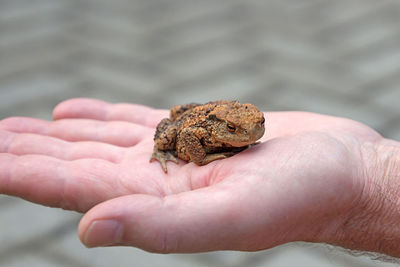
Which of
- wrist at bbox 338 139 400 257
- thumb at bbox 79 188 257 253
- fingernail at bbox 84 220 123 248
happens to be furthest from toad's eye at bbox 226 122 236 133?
fingernail at bbox 84 220 123 248

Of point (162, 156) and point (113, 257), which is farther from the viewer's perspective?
point (113, 257)

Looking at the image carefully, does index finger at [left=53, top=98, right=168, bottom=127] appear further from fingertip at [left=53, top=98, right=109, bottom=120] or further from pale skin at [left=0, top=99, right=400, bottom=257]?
pale skin at [left=0, top=99, right=400, bottom=257]

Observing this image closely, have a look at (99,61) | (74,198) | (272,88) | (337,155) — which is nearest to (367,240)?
(337,155)

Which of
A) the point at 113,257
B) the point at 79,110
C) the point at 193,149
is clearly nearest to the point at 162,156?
the point at 193,149

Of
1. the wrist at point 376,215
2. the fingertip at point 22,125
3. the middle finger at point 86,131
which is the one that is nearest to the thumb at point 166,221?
the wrist at point 376,215

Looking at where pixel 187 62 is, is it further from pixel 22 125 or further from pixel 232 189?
pixel 232 189

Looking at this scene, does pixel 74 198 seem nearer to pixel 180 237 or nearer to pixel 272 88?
pixel 180 237

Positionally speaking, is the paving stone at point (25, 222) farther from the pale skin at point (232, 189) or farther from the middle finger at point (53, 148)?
the middle finger at point (53, 148)
